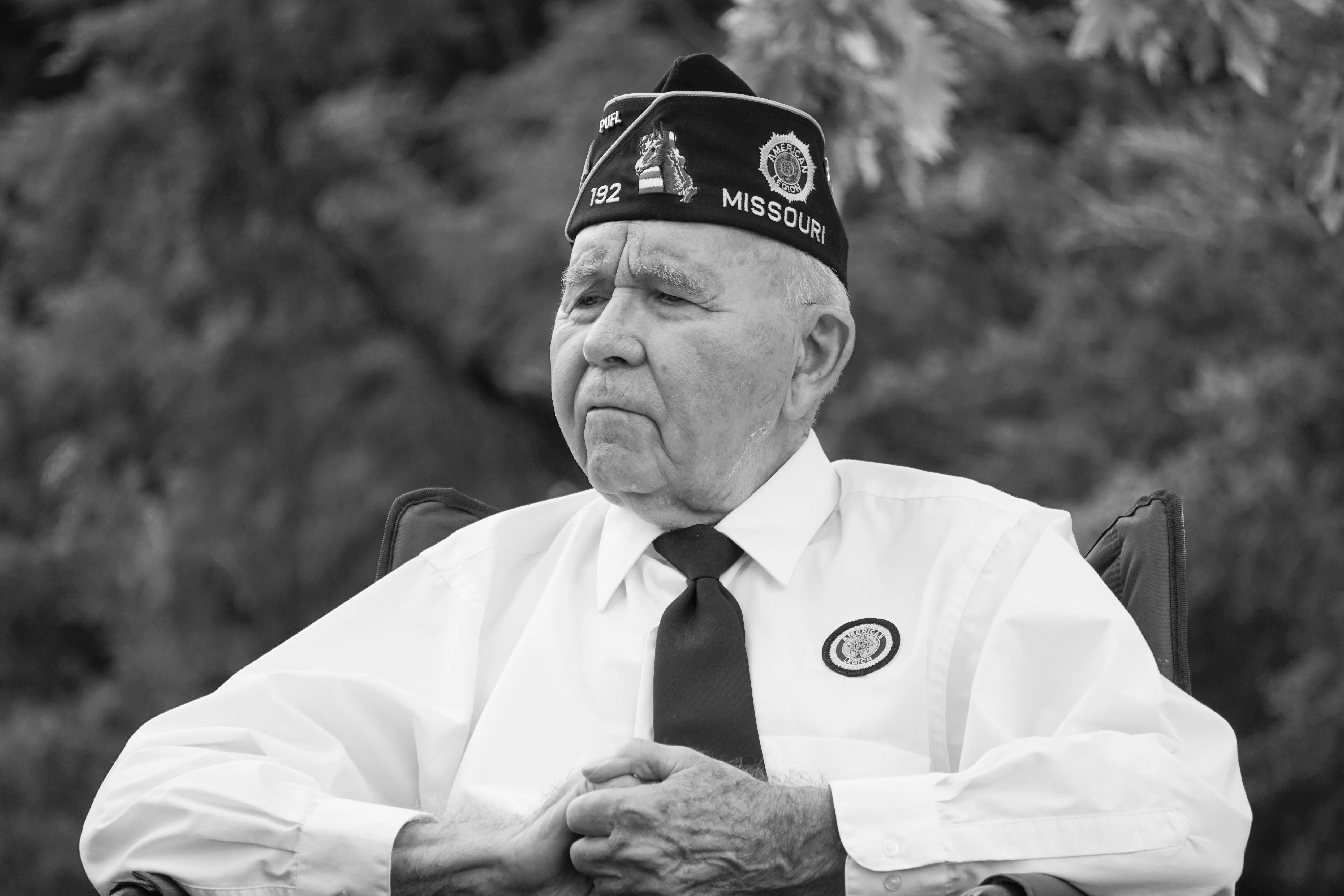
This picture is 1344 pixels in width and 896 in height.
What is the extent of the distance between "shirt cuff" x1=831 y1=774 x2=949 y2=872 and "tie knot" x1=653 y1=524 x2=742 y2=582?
1.76 ft

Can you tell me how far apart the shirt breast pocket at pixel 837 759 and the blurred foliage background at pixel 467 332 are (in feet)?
10.3

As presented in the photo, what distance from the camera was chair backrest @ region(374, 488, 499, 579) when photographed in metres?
2.87

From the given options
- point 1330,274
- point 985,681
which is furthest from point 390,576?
A: point 1330,274

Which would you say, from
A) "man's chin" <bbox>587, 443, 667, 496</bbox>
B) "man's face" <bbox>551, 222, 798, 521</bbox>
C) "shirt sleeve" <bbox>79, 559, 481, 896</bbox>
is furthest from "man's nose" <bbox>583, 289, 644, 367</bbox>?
"shirt sleeve" <bbox>79, 559, 481, 896</bbox>

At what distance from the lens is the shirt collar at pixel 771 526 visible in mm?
2551

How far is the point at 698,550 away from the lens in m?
2.56

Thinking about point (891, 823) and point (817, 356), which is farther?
point (817, 356)

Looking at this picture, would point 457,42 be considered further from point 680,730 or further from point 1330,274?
point 680,730

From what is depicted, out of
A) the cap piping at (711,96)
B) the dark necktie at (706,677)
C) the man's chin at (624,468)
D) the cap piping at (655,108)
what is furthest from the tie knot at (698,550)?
the cap piping at (711,96)

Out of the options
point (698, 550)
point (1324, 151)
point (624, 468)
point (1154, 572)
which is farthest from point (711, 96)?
point (1324, 151)

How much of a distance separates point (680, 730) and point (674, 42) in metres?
6.02

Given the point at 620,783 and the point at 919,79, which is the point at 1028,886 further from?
the point at 919,79

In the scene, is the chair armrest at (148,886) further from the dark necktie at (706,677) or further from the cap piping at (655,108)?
the cap piping at (655,108)

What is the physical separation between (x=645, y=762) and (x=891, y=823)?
0.33 meters
